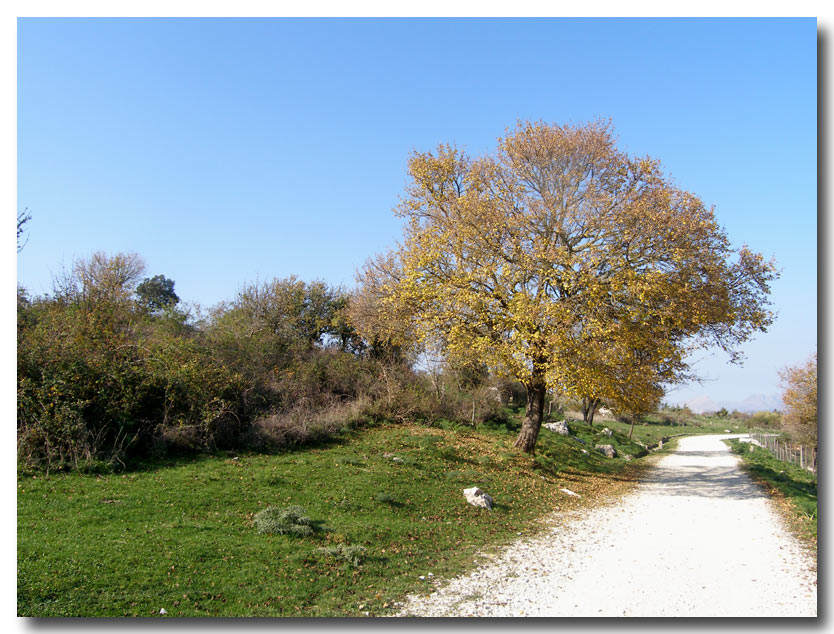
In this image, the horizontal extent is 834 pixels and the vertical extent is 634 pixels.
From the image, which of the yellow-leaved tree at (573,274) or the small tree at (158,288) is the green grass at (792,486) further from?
the small tree at (158,288)

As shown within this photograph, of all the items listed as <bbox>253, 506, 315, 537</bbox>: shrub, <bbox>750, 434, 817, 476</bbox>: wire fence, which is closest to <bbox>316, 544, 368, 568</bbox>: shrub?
<bbox>253, 506, 315, 537</bbox>: shrub

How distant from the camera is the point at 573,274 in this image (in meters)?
14.9

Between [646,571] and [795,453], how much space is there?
86.7 ft

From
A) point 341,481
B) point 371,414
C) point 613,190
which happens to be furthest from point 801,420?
point 341,481

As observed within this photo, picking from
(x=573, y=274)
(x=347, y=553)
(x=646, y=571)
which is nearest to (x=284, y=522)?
(x=347, y=553)

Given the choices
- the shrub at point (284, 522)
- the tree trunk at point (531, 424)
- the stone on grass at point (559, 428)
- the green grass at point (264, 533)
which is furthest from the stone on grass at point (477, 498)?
the stone on grass at point (559, 428)

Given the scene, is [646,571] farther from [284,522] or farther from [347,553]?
[284,522]

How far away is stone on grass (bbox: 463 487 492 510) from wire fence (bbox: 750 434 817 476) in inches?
778

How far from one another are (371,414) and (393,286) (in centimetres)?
563

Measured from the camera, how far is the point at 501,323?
626 inches

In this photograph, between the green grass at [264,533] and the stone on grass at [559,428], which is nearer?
the green grass at [264,533]

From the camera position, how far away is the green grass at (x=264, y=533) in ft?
22.0

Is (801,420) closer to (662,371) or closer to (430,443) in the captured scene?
(662,371)

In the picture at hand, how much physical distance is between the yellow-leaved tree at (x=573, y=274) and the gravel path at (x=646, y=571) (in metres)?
3.94
